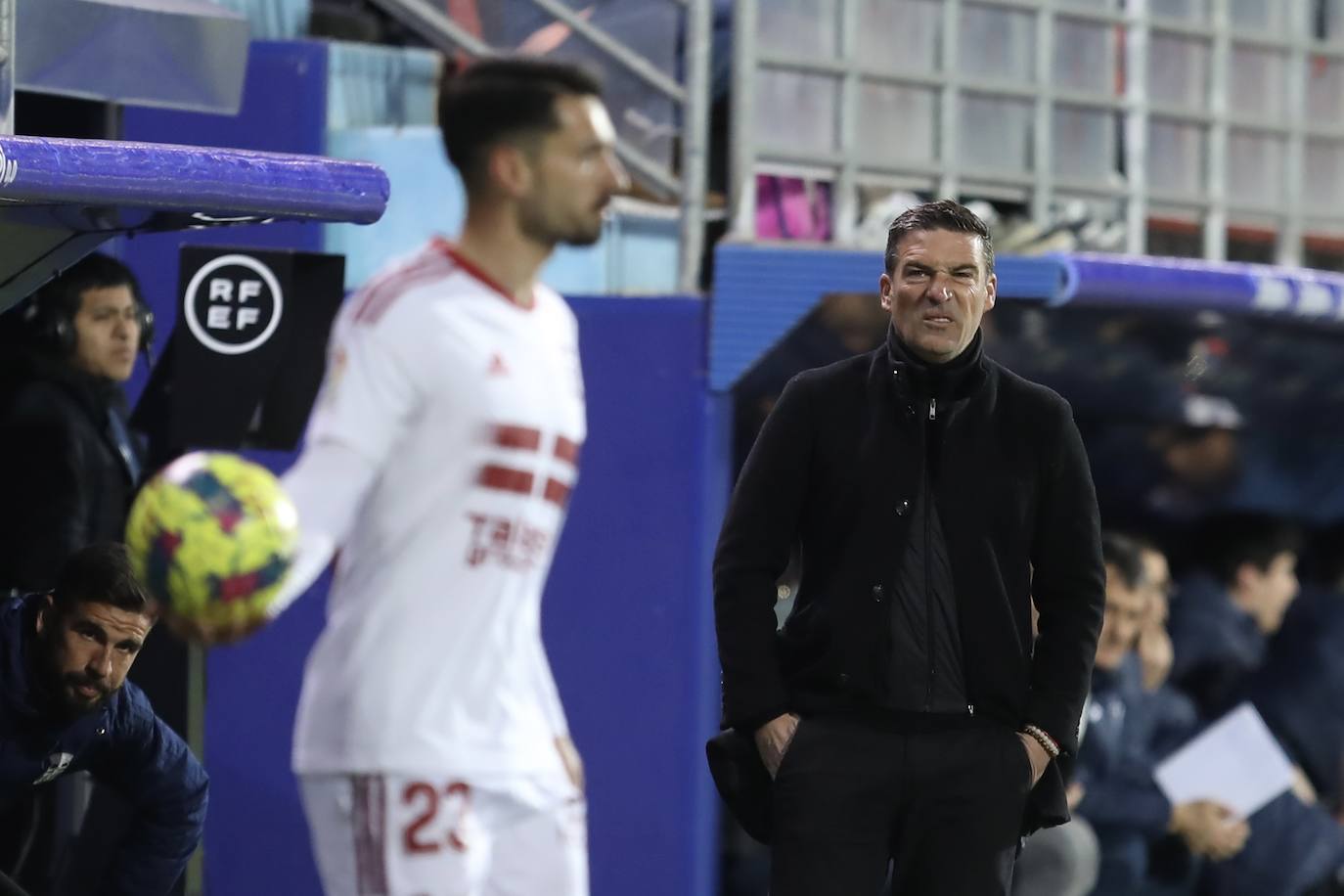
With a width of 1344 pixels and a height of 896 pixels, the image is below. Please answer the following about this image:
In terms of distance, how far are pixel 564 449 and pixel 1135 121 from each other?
20.2 feet

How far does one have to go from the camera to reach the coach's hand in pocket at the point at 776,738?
5.00m

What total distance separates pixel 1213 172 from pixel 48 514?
17.3 ft

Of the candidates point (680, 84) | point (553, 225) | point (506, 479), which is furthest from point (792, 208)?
point (506, 479)

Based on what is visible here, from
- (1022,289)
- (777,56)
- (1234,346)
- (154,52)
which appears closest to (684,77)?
(777,56)

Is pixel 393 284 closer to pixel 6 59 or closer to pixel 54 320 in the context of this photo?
pixel 6 59

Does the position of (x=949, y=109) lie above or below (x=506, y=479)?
above

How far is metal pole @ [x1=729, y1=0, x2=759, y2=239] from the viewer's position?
848 centimetres

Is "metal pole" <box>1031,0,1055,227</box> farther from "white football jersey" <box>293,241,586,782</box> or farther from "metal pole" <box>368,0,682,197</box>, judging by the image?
"white football jersey" <box>293,241,586,782</box>

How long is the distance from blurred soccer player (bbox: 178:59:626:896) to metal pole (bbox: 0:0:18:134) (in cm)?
244

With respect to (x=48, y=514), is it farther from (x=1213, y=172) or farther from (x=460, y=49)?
(x=1213, y=172)

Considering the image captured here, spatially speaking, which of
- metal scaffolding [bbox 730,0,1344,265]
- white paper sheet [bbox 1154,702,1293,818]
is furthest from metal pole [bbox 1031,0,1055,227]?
white paper sheet [bbox 1154,702,1293,818]

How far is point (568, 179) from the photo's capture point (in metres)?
4.02

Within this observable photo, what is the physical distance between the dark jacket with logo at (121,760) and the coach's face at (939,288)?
2.35 m

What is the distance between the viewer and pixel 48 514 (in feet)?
21.8
